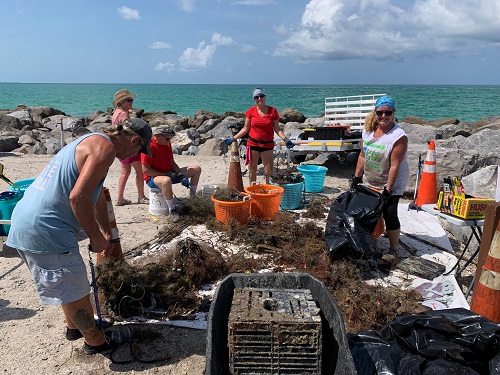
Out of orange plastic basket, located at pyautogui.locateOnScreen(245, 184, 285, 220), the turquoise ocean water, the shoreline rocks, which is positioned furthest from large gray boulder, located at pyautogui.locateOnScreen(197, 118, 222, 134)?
the turquoise ocean water

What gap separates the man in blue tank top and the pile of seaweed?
622mm

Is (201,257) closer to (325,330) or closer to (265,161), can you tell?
(325,330)

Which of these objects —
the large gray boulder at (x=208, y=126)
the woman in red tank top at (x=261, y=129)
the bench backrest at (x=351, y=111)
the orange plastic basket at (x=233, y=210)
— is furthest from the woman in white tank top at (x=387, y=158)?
the large gray boulder at (x=208, y=126)

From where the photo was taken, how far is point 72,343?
3.28 m

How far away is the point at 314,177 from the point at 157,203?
291 centimetres

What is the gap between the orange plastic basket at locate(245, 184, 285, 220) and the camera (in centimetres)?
559

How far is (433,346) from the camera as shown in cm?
252

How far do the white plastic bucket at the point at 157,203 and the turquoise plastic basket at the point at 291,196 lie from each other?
181cm

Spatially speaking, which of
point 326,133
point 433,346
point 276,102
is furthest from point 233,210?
point 276,102

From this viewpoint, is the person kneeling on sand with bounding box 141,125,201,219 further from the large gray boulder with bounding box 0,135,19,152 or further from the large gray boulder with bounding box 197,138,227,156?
the large gray boulder with bounding box 0,135,19,152

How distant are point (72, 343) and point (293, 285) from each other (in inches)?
71.9

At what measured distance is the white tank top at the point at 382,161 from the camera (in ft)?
14.0

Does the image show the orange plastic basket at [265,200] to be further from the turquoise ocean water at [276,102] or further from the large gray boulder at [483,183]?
the turquoise ocean water at [276,102]

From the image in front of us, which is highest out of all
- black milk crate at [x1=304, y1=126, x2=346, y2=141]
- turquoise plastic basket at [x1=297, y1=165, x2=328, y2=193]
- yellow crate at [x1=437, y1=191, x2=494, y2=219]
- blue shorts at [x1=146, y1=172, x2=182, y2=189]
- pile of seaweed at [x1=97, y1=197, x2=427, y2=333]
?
black milk crate at [x1=304, y1=126, x2=346, y2=141]
